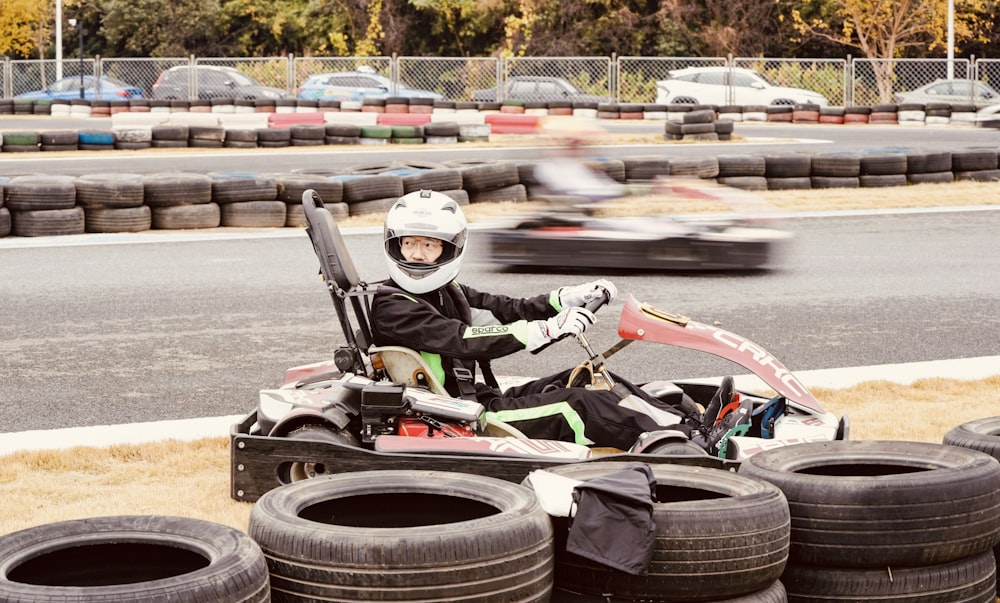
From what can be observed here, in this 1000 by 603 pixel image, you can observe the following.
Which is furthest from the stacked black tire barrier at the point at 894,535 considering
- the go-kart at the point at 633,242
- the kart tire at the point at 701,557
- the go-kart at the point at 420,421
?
the go-kart at the point at 633,242

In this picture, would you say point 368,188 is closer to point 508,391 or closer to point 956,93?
point 508,391

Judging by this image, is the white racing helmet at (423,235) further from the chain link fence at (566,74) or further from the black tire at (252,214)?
the chain link fence at (566,74)

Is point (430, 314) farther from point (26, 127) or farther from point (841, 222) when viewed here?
point (26, 127)

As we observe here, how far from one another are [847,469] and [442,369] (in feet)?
5.22

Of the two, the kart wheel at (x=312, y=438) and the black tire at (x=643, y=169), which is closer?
the kart wheel at (x=312, y=438)

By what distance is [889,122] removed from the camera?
93.0ft

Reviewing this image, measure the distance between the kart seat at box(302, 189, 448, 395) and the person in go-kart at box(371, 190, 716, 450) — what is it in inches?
2.1

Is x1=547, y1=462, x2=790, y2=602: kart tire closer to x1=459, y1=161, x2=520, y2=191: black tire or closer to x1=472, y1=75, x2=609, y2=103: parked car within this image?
x1=459, y1=161, x2=520, y2=191: black tire

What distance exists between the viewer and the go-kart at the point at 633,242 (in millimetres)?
9922

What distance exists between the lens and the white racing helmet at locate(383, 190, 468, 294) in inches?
188

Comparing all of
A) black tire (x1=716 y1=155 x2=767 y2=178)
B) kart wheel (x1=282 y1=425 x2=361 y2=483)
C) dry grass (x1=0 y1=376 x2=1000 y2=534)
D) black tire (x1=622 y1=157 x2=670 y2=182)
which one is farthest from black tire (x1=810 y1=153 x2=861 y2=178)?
kart wheel (x1=282 y1=425 x2=361 y2=483)

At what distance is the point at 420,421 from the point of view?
4.62m

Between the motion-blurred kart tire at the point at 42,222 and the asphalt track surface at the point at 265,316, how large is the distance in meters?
0.17

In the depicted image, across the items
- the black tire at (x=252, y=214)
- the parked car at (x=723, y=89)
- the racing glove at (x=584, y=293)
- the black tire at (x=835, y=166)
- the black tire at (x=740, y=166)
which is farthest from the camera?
the parked car at (x=723, y=89)
